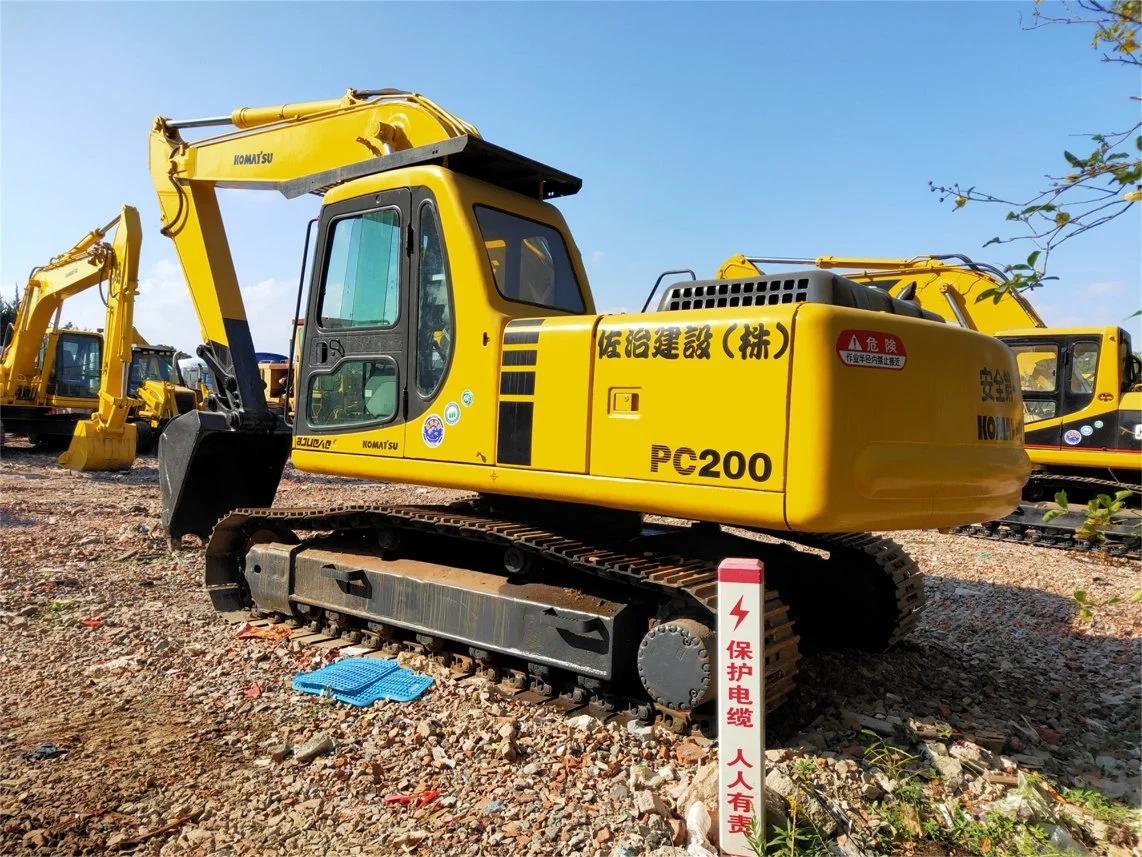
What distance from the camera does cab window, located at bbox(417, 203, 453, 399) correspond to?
4617 millimetres

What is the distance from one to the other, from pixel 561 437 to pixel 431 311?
1.20 m

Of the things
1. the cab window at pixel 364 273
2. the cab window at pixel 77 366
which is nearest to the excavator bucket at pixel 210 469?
the cab window at pixel 364 273

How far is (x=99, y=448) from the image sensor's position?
13773mm

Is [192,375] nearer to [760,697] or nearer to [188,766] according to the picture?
[188,766]

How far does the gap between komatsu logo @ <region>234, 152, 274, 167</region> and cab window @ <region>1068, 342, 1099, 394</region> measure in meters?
10.1

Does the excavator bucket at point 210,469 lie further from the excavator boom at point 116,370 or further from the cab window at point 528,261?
the excavator boom at point 116,370

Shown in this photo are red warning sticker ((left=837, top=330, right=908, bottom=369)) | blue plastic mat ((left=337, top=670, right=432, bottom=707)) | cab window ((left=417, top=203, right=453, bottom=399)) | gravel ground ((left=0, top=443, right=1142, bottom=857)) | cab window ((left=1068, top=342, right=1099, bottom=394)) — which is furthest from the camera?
cab window ((left=1068, top=342, right=1099, bottom=394))

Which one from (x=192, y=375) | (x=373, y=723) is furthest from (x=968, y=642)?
(x=192, y=375)

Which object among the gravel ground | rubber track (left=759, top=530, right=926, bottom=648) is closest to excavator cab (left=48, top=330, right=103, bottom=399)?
the gravel ground

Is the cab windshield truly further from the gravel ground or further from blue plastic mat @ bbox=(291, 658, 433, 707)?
blue plastic mat @ bbox=(291, 658, 433, 707)

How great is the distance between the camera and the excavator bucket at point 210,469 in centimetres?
669

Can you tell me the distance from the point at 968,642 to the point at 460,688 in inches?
145

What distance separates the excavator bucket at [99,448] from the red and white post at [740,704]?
44.7 ft

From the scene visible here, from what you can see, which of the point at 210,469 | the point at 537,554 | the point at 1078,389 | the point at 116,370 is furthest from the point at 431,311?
the point at 116,370
